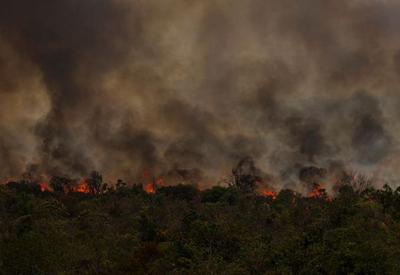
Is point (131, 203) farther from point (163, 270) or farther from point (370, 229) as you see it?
point (370, 229)

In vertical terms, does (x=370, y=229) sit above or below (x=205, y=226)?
below

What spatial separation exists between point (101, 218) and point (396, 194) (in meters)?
58.8

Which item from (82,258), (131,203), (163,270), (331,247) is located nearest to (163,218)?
(131,203)

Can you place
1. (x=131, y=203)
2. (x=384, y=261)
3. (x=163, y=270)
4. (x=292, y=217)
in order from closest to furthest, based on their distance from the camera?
(x=384, y=261) → (x=163, y=270) → (x=292, y=217) → (x=131, y=203)

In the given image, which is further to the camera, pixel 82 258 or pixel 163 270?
pixel 82 258

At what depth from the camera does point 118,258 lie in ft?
254

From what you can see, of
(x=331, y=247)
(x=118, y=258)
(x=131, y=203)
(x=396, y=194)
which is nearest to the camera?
(x=331, y=247)

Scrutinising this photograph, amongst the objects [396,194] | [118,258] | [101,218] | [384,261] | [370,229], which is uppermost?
[101,218]

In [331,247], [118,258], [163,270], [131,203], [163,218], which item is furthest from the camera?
[131,203]

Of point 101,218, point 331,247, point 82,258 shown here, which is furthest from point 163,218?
point 331,247

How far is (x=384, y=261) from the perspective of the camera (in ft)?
159

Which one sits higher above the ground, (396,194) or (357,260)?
(396,194)

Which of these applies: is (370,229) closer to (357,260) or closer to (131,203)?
(357,260)

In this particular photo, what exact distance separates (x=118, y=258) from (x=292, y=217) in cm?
5078
